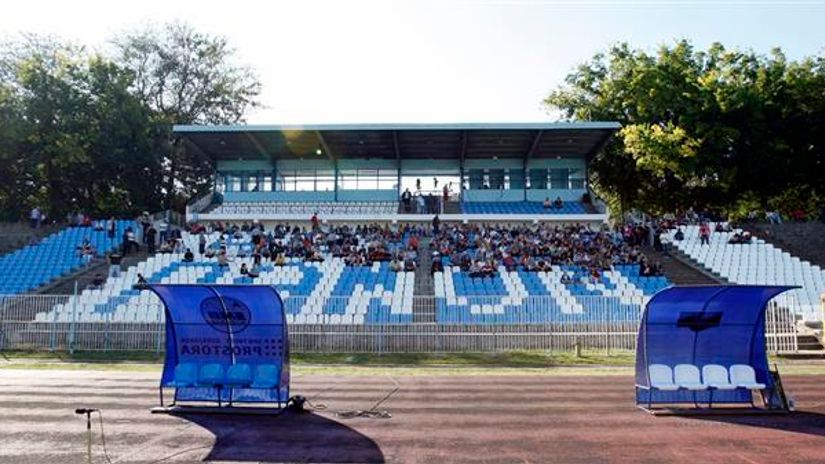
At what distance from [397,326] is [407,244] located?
12.2 m

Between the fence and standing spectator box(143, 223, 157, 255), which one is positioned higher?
standing spectator box(143, 223, 157, 255)

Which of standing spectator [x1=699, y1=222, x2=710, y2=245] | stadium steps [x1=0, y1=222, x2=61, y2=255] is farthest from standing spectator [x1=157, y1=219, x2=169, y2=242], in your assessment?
standing spectator [x1=699, y1=222, x2=710, y2=245]

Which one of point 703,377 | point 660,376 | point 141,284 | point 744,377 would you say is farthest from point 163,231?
point 744,377

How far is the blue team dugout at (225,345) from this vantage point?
13.4 m

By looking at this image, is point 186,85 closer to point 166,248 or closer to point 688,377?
point 166,248

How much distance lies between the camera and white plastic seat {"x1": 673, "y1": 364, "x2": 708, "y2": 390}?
43.5 ft

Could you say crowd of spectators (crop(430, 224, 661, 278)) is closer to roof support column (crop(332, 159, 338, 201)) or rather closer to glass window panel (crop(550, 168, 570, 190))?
glass window panel (crop(550, 168, 570, 190))

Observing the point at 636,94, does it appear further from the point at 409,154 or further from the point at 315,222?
the point at 315,222

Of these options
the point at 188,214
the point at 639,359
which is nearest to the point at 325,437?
the point at 639,359

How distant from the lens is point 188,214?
129 feet

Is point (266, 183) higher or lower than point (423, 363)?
higher

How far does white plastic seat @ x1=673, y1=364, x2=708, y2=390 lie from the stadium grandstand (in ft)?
27.9

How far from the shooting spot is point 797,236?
37.9m

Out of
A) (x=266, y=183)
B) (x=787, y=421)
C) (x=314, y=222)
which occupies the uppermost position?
(x=266, y=183)
